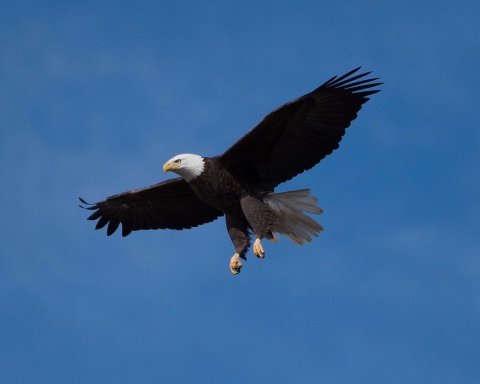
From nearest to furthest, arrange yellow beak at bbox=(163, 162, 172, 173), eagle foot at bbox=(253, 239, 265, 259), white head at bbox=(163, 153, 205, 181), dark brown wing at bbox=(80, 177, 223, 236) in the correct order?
eagle foot at bbox=(253, 239, 265, 259)
white head at bbox=(163, 153, 205, 181)
yellow beak at bbox=(163, 162, 172, 173)
dark brown wing at bbox=(80, 177, 223, 236)

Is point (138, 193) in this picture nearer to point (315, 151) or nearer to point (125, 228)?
point (125, 228)

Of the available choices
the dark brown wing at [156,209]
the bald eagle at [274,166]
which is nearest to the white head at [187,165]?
the bald eagle at [274,166]

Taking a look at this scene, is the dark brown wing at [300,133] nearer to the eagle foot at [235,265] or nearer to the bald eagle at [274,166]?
the bald eagle at [274,166]

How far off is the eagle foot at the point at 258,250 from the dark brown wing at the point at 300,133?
771mm

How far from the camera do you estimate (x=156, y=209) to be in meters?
13.1

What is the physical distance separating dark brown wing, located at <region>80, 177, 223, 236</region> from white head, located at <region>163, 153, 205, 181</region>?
84 centimetres

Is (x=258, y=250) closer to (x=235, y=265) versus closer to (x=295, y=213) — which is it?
(x=235, y=265)

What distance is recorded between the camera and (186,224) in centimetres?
1314

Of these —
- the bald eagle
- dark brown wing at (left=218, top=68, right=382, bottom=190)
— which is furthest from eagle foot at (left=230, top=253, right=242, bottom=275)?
dark brown wing at (left=218, top=68, right=382, bottom=190)

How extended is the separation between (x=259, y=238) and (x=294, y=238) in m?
0.80

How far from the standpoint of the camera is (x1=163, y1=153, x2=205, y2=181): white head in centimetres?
1152

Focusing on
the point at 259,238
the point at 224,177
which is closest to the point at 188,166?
the point at 224,177

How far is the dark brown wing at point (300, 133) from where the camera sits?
37.6 ft

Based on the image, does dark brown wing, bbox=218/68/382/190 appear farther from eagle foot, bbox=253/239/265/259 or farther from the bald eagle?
eagle foot, bbox=253/239/265/259
